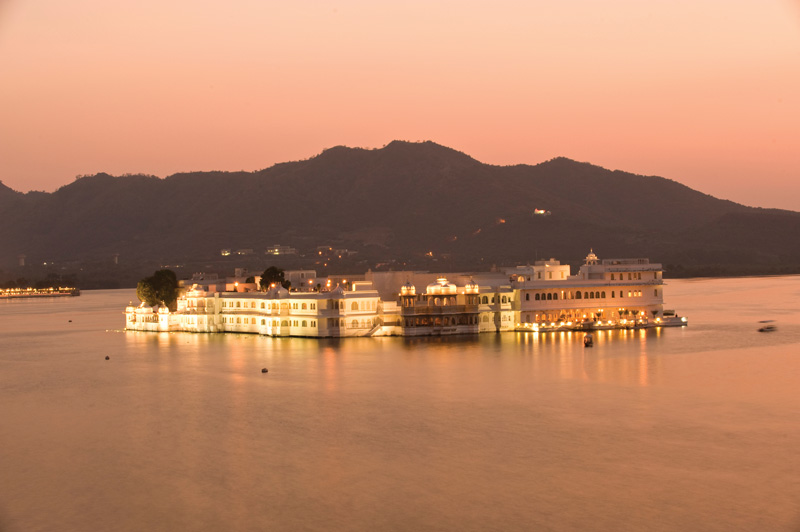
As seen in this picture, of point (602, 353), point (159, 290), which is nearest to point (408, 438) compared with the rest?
point (602, 353)

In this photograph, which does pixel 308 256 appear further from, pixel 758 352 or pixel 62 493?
pixel 62 493

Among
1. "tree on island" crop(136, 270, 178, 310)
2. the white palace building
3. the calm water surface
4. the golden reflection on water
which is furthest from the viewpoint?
"tree on island" crop(136, 270, 178, 310)

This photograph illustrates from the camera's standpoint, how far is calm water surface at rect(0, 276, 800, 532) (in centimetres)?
2181

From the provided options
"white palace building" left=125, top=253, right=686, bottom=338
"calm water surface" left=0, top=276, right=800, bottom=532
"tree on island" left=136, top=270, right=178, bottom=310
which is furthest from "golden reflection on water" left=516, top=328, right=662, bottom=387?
"tree on island" left=136, top=270, right=178, bottom=310

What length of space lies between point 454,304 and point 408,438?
27029 millimetres

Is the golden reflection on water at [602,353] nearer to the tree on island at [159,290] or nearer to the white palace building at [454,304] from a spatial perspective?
the white palace building at [454,304]

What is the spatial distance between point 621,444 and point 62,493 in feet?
50.4

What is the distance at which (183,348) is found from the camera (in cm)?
5266

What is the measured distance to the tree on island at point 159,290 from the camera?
6706 cm

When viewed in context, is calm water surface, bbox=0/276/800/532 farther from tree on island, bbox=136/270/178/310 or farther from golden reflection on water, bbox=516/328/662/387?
tree on island, bbox=136/270/178/310

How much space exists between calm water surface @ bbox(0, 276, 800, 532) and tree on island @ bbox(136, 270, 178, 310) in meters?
17.0

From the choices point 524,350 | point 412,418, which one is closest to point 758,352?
point 524,350

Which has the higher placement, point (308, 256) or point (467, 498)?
point (308, 256)

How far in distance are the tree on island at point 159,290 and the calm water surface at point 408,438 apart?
1702 cm
